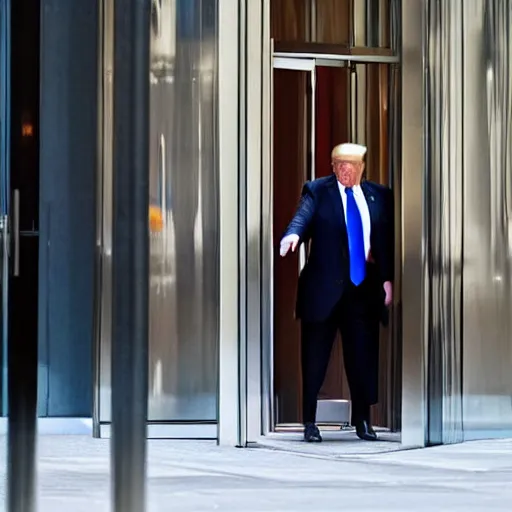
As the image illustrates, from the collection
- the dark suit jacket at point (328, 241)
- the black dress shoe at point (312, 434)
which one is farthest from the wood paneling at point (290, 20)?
the black dress shoe at point (312, 434)

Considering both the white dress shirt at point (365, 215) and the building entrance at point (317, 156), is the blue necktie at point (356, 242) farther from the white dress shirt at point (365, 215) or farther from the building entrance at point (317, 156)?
the building entrance at point (317, 156)

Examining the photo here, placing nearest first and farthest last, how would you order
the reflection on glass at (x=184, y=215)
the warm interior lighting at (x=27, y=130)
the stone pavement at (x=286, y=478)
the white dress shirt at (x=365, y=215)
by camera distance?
the warm interior lighting at (x=27, y=130)
the stone pavement at (x=286, y=478)
the reflection on glass at (x=184, y=215)
the white dress shirt at (x=365, y=215)

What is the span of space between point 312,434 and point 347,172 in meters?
1.89

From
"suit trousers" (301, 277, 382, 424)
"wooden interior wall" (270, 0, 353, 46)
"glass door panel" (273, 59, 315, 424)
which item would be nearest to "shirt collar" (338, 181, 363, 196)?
"glass door panel" (273, 59, 315, 424)

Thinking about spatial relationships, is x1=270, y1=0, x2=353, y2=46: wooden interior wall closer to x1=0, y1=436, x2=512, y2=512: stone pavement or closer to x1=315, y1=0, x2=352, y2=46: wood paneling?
x1=315, y1=0, x2=352, y2=46: wood paneling

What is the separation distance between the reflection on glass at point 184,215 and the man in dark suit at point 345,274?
2.26 ft

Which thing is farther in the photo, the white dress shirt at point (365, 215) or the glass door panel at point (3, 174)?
the white dress shirt at point (365, 215)

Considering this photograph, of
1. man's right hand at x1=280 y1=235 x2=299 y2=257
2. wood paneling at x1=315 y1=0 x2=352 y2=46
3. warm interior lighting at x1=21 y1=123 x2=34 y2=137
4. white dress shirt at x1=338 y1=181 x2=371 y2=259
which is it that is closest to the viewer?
warm interior lighting at x1=21 y1=123 x2=34 y2=137

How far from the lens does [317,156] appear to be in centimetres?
888

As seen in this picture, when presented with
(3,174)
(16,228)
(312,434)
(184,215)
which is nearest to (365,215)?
(184,215)

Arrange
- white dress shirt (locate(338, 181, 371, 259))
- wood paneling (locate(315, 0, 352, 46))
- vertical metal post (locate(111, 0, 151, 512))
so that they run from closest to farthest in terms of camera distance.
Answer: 1. vertical metal post (locate(111, 0, 151, 512))
2. white dress shirt (locate(338, 181, 371, 259))
3. wood paneling (locate(315, 0, 352, 46))

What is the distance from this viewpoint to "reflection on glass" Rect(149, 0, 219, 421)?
841cm

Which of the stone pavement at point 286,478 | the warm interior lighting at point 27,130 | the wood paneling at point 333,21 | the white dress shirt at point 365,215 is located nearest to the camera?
the warm interior lighting at point 27,130

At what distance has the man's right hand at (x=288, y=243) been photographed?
860 centimetres
